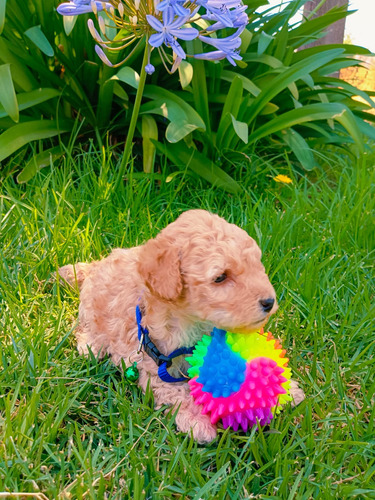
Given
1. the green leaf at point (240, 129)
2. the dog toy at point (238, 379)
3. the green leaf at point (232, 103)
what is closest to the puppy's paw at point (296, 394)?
the dog toy at point (238, 379)

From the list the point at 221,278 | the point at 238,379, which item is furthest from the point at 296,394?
the point at 221,278

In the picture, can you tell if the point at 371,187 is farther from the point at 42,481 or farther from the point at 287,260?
the point at 42,481

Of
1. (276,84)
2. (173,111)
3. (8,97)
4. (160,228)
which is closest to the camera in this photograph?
(8,97)

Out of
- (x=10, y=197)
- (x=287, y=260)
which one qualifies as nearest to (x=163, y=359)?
(x=287, y=260)

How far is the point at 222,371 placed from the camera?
167 centimetres

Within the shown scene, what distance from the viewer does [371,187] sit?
10.9 ft

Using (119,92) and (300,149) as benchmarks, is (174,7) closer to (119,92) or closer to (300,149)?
(119,92)

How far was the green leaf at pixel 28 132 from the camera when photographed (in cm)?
330

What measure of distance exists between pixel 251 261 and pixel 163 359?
516 mm

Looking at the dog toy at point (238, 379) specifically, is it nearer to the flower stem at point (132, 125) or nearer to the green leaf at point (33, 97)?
the flower stem at point (132, 125)

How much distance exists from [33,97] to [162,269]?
231 cm

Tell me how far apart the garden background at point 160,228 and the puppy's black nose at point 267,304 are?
44 centimetres

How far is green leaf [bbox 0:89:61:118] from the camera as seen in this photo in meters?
3.42

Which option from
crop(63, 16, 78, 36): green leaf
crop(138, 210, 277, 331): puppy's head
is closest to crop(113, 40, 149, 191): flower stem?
crop(63, 16, 78, 36): green leaf
